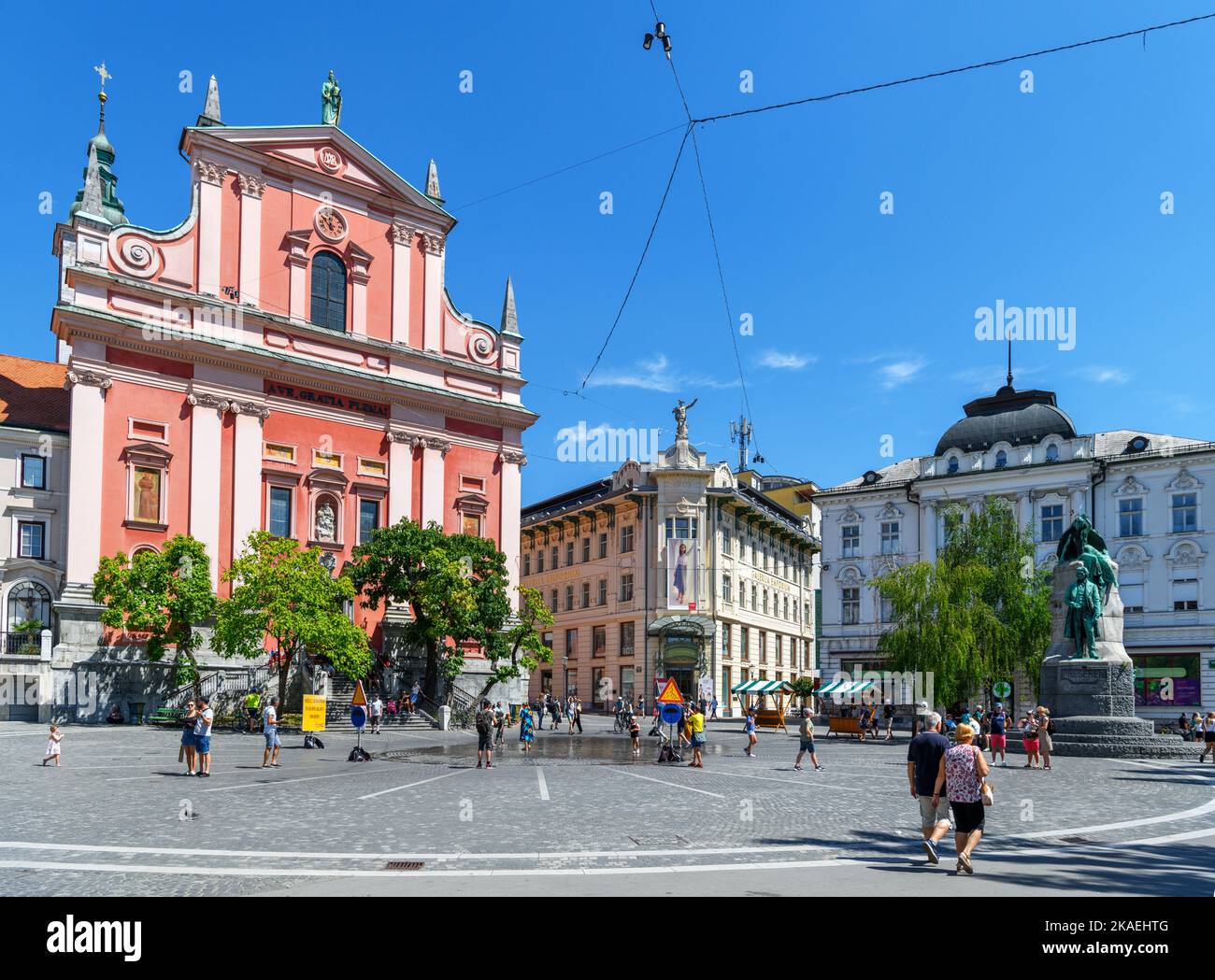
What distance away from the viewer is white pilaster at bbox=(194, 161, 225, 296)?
4428cm

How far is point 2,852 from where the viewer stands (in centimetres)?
1184

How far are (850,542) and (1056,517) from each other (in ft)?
39.6

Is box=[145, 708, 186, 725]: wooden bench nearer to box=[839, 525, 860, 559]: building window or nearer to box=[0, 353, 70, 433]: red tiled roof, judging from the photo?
box=[0, 353, 70, 433]: red tiled roof

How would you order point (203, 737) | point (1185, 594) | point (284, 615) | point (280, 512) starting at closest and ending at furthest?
point (203, 737) → point (284, 615) → point (280, 512) → point (1185, 594)

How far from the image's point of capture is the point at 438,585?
40594mm

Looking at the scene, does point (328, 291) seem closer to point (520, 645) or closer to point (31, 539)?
point (31, 539)

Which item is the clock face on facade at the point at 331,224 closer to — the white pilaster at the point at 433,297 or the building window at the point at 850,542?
the white pilaster at the point at 433,297

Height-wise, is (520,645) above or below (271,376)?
below

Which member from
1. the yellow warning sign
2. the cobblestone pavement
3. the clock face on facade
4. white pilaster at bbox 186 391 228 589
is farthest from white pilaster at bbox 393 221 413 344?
the cobblestone pavement

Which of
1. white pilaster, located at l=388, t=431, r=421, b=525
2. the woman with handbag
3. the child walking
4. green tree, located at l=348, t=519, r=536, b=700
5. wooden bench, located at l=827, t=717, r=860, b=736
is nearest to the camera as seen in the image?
the woman with handbag

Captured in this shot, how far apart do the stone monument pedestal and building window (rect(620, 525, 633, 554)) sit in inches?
1378

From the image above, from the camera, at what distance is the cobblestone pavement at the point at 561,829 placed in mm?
10492

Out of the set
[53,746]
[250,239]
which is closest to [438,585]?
[250,239]

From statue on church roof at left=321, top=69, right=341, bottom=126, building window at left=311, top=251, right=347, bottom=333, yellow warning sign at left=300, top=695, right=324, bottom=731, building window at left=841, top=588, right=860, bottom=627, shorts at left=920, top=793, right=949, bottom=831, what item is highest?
statue on church roof at left=321, top=69, right=341, bottom=126
